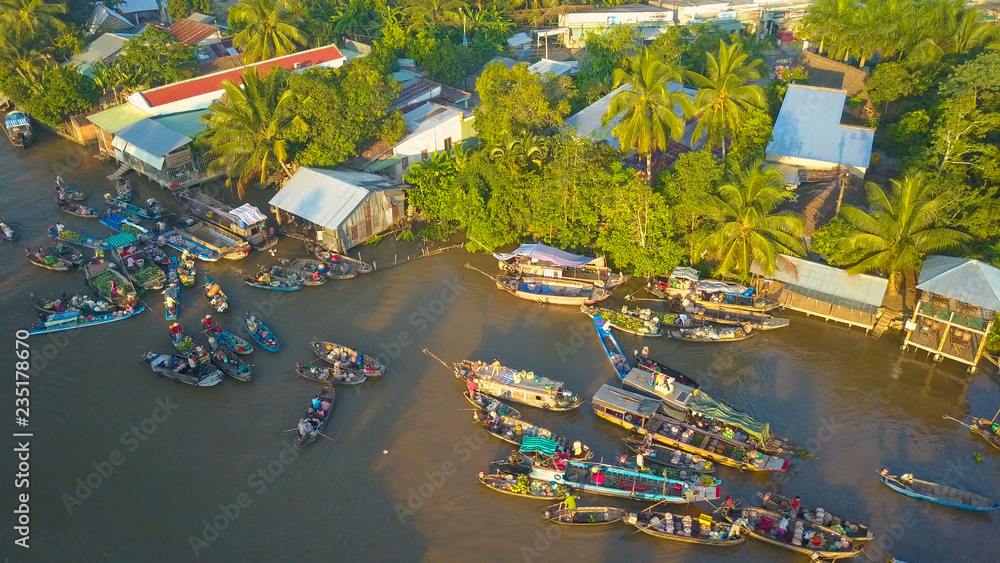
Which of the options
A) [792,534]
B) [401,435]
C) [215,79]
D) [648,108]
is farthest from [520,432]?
[215,79]

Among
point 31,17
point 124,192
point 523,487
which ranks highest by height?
point 31,17

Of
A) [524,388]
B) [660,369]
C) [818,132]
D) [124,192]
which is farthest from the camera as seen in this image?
[124,192]

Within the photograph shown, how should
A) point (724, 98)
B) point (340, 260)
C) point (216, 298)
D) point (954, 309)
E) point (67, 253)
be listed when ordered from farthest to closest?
point (67, 253)
point (340, 260)
point (724, 98)
point (216, 298)
point (954, 309)

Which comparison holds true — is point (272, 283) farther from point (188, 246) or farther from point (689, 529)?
point (689, 529)

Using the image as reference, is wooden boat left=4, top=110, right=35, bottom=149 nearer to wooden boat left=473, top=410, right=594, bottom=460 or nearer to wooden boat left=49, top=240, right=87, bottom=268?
wooden boat left=49, top=240, right=87, bottom=268

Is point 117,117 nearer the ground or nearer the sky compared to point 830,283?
nearer the sky

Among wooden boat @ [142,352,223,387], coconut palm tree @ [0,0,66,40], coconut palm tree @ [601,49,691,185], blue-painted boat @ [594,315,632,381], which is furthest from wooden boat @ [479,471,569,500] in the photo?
coconut palm tree @ [0,0,66,40]

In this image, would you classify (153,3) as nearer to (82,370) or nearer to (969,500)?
(82,370)
